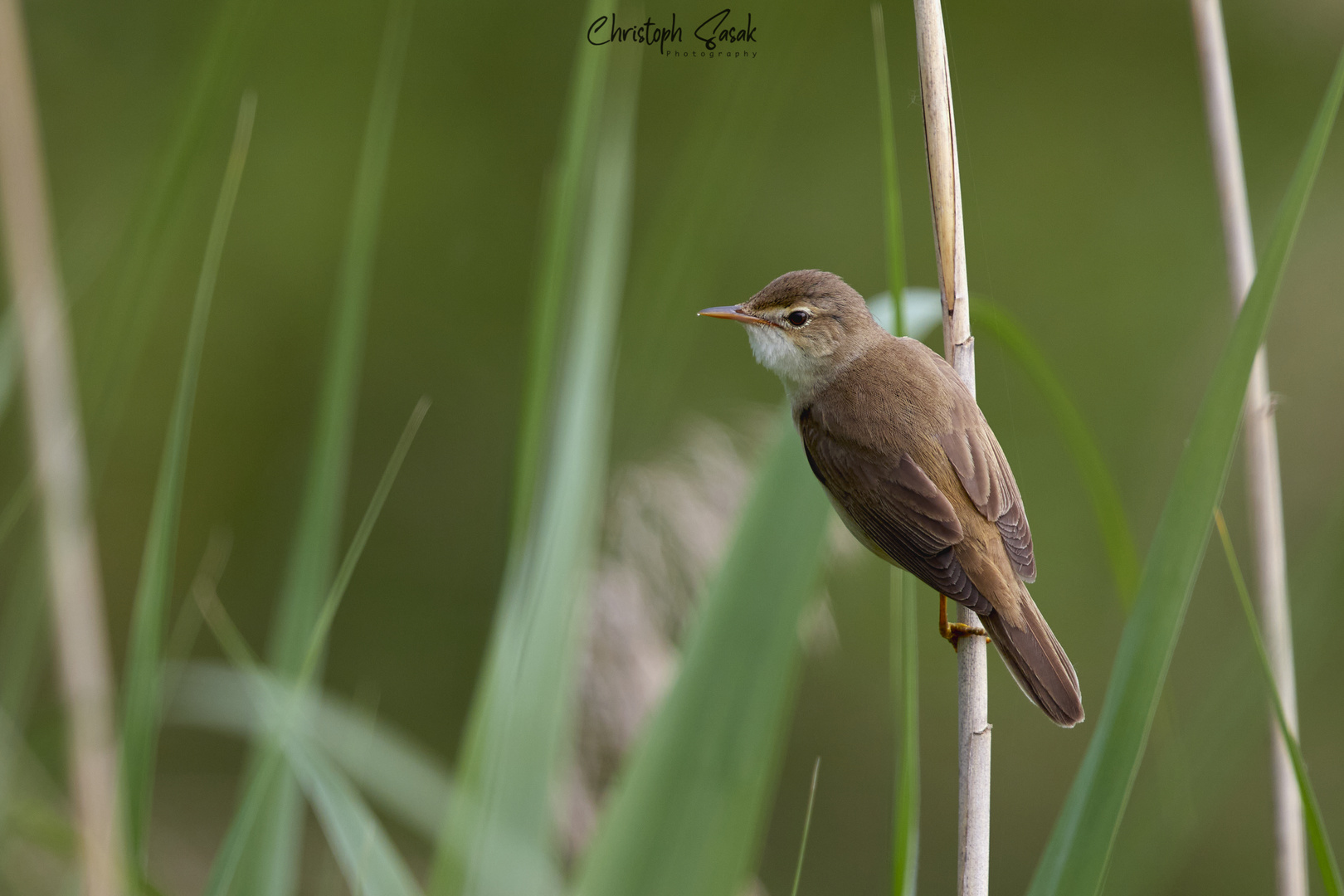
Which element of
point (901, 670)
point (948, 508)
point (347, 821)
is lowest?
point (347, 821)

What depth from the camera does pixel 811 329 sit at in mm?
1912

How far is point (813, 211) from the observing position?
573 cm

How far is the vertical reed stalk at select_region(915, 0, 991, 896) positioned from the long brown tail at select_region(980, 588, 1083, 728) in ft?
0.23

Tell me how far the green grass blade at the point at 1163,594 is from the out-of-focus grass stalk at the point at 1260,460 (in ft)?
2.48

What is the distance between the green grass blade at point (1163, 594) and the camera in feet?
3.44

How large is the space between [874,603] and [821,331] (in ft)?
12.3

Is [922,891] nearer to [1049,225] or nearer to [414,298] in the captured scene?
[1049,225]

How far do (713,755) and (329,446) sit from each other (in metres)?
0.65

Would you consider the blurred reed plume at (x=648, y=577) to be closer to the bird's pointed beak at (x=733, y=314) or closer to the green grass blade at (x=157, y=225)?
the bird's pointed beak at (x=733, y=314)

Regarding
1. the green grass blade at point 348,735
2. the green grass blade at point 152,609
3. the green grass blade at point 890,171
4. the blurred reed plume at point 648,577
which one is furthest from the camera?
the blurred reed plume at point 648,577

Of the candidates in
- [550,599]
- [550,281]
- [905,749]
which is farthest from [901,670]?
[550,281]

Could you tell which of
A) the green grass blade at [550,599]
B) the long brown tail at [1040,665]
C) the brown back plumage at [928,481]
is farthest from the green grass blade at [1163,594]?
the green grass blade at [550,599]

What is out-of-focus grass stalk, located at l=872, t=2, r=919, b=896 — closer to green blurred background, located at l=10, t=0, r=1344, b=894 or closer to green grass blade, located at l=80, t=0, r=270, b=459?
green grass blade, located at l=80, t=0, r=270, b=459

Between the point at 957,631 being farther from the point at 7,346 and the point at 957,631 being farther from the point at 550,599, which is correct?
the point at 7,346
